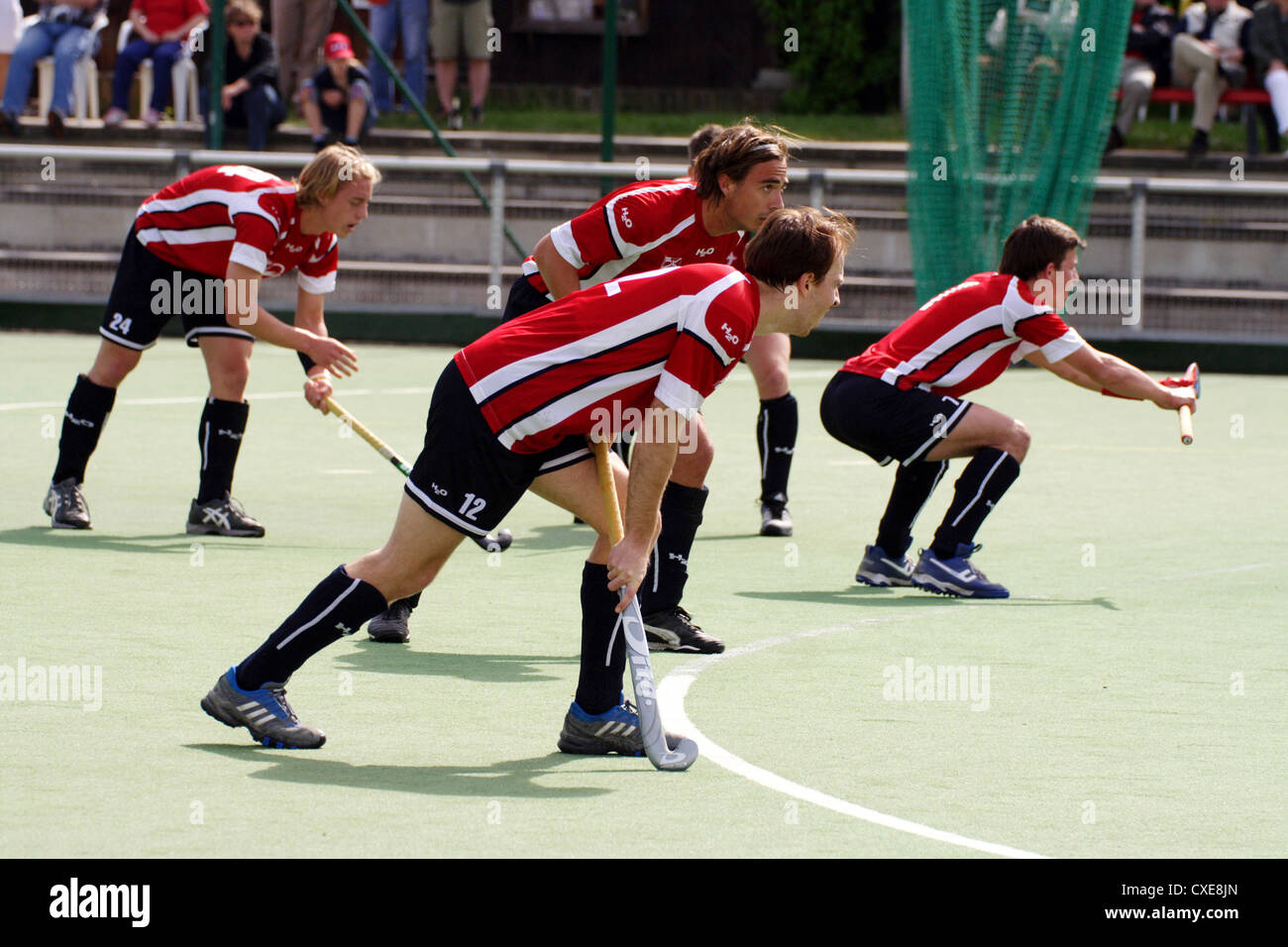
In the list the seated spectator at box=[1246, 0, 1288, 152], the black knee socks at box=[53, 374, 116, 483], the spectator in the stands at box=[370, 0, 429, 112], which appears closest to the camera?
the black knee socks at box=[53, 374, 116, 483]

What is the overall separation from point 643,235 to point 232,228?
213cm

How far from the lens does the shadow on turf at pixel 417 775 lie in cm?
465

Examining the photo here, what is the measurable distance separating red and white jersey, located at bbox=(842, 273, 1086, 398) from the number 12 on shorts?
3.13 meters

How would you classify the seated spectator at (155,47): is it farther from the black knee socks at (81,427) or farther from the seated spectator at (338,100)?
the black knee socks at (81,427)

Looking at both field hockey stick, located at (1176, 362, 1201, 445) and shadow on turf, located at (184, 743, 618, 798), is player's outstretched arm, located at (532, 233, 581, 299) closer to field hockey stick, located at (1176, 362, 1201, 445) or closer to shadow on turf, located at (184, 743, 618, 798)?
shadow on turf, located at (184, 743, 618, 798)

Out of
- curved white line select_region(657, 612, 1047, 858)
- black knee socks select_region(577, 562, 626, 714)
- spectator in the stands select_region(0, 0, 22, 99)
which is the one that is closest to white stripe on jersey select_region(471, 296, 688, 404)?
black knee socks select_region(577, 562, 626, 714)

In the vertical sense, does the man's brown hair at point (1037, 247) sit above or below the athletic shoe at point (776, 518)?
above

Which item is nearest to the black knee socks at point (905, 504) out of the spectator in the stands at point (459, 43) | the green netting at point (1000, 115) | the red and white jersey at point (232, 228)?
the red and white jersey at point (232, 228)

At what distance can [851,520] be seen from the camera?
9.27 m

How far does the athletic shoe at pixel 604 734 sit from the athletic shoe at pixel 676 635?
48.1 inches

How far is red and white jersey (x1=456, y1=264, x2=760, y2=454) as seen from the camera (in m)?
4.71

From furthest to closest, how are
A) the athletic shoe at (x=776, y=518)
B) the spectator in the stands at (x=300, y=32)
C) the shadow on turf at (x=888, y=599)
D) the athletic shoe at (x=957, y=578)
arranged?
the spectator in the stands at (x=300, y=32) < the athletic shoe at (x=776, y=518) < the athletic shoe at (x=957, y=578) < the shadow on turf at (x=888, y=599)
